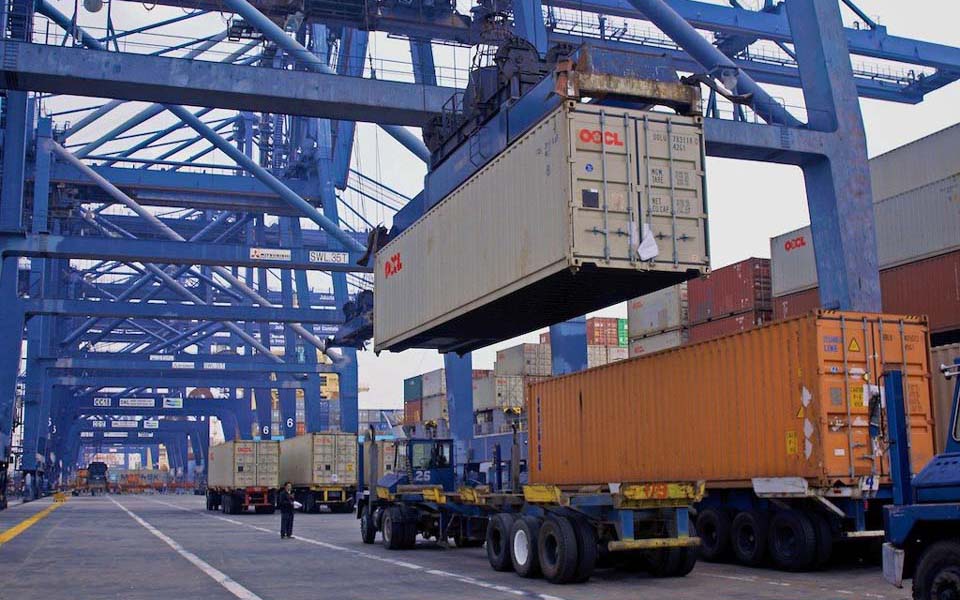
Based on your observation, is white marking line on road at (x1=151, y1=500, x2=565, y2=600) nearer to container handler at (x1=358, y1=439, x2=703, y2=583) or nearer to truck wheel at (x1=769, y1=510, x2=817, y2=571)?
container handler at (x1=358, y1=439, x2=703, y2=583)

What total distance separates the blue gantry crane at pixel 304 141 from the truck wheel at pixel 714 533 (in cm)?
530

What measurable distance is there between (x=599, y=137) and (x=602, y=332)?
108 ft

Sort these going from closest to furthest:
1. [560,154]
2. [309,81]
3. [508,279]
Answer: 1. [560,154]
2. [508,279]
3. [309,81]

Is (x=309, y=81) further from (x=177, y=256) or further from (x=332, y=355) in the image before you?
(x=332, y=355)

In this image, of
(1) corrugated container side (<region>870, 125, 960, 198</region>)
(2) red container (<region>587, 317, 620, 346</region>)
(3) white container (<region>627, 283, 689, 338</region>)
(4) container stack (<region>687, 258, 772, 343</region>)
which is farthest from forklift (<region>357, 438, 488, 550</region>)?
(2) red container (<region>587, 317, 620, 346</region>)

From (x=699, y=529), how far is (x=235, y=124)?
1875 inches

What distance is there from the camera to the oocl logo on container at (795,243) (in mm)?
24094

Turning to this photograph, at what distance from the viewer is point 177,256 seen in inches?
1273

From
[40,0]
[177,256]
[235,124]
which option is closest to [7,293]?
[177,256]

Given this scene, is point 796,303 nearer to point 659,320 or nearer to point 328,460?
point 659,320

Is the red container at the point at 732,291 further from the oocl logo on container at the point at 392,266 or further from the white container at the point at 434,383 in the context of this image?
the white container at the point at 434,383

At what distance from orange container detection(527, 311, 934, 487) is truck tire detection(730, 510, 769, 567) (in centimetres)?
72

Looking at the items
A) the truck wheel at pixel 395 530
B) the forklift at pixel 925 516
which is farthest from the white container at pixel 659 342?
the forklift at pixel 925 516

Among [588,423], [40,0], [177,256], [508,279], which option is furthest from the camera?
[177,256]
